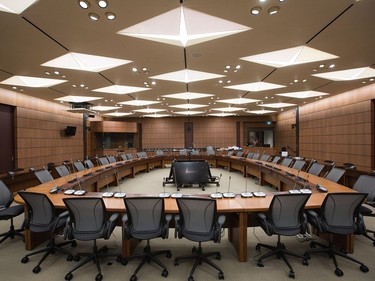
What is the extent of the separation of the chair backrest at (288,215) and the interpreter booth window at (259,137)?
14381 mm

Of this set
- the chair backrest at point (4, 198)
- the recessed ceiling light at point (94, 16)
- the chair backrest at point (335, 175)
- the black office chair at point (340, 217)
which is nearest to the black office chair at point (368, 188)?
the chair backrest at point (335, 175)

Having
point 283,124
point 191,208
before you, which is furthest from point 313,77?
point 283,124

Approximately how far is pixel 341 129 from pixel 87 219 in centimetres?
1045

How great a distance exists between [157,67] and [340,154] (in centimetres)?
883

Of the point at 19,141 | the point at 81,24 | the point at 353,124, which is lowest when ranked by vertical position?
the point at 19,141

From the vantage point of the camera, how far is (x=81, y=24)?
9.95 feet

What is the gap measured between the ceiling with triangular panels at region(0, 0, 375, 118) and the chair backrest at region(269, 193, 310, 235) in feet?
8.33

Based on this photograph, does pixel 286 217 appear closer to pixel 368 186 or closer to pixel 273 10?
pixel 368 186

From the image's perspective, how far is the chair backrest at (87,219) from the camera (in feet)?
7.88

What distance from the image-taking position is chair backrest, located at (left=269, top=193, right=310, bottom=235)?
2467 mm

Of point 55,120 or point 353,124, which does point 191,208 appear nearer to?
point 353,124

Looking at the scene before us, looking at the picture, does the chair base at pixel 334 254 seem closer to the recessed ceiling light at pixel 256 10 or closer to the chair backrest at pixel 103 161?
the recessed ceiling light at pixel 256 10

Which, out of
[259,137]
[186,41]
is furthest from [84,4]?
[259,137]

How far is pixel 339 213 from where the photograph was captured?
8.40ft
